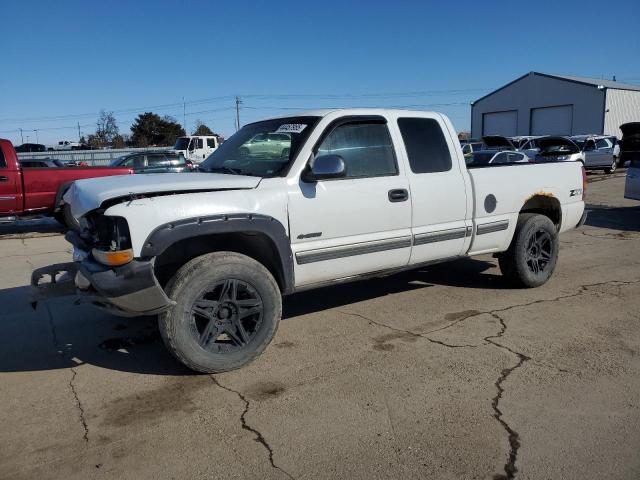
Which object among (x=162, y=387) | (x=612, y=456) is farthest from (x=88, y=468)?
(x=612, y=456)

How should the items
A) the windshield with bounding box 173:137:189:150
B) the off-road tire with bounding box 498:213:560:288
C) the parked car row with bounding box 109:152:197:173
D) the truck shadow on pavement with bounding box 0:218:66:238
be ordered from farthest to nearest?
the windshield with bounding box 173:137:189:150 → the parked car row with bounding box 109:152:197:173 → the truck shadow on pavement with bounding box 0:218:66:238 → the off-road tire with bounding box 498:213:560:288

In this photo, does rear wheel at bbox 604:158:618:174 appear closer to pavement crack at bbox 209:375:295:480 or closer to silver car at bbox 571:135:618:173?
silver car at bbox 571:135:618:173

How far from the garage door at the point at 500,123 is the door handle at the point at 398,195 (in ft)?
152

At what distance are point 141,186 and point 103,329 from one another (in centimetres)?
184

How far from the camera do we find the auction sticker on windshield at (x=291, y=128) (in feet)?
15.7

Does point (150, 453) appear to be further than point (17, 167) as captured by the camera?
No

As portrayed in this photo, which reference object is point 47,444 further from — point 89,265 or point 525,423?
point 525,423

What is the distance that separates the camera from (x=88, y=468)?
2986 millimetres

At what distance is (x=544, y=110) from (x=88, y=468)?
48.5m

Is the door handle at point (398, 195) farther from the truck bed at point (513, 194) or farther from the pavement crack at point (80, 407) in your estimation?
the pavement crack at point (80, 407)

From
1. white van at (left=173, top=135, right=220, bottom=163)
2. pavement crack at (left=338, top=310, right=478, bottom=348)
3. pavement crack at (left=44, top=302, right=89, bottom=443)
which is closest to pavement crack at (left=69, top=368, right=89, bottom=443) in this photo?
pavement crack at (left=44, top=302, right=89, bottom=443)

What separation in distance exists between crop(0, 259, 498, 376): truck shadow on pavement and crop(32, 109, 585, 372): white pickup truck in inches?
24.1

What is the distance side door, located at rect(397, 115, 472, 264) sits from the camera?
5.12 metres

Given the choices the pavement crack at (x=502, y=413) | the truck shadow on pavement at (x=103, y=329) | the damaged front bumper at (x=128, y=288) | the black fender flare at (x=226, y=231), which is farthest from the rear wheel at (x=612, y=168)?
the damaged front bumper at (x=128, y=288)
